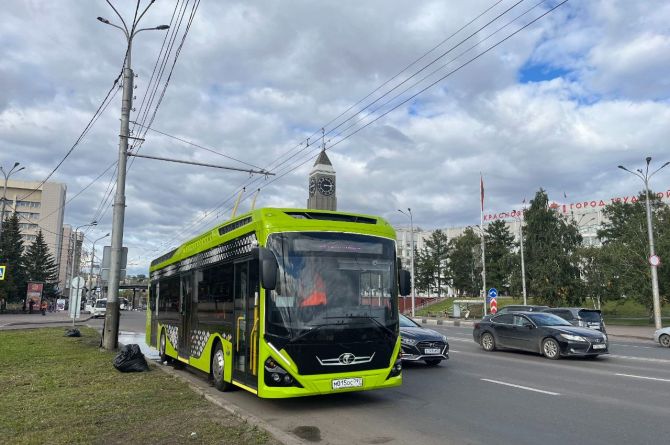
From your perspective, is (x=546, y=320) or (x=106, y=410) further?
(x=546, y=320)

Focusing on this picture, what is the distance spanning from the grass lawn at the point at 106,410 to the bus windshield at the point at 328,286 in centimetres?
163

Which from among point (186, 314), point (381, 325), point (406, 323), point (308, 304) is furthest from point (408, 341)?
point (308, 304)

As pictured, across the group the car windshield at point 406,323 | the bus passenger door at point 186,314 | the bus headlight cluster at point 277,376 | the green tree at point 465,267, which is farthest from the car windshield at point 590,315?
the green tree at point 465,267

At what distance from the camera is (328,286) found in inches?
313

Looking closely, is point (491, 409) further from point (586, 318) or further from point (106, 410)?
point (586, 318)

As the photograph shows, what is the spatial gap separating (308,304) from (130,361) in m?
5.95

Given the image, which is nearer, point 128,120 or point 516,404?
point 516,404

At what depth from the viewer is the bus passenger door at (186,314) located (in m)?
11.8

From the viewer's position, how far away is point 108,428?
262 inches

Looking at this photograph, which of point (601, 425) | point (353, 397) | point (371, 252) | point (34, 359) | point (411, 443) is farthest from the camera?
point (34, 359)

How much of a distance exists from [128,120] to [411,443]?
48.6 ft

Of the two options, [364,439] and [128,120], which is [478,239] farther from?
[364,439]

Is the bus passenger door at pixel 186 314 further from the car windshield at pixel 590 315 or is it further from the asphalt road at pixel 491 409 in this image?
the car windshield at pixel 590 315

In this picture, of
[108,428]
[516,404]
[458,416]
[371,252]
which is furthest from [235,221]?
[516,404]
